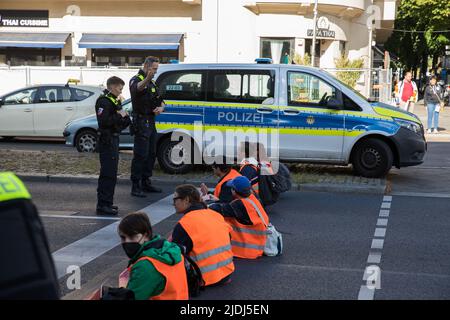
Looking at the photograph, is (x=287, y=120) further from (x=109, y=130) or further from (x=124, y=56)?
(x=124, y=56)

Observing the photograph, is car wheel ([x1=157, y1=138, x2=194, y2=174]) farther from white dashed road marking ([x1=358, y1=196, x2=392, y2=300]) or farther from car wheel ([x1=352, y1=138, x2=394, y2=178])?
white dashed road marking ([x1=358, y1=196, x2=392, y2=300])

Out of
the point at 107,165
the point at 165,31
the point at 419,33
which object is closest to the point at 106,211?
the point at 107,165

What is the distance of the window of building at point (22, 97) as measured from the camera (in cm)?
1761

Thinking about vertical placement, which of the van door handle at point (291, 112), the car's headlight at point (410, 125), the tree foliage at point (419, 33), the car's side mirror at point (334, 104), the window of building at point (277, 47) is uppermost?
the tree foliage at point (419, 33)

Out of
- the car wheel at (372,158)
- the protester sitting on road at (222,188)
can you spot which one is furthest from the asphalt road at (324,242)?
the car wheel at (372,158)

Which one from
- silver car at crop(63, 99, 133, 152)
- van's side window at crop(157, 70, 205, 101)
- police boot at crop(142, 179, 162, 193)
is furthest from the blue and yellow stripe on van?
silver car at crop(63, 99, 133, 152)

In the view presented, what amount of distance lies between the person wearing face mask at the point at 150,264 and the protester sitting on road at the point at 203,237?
3.00ft

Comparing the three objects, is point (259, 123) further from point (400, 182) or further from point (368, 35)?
point (368, 35)

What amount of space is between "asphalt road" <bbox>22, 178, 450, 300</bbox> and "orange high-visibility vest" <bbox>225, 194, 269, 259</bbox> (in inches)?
4.3

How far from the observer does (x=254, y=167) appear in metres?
8.52

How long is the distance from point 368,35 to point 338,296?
33257mm

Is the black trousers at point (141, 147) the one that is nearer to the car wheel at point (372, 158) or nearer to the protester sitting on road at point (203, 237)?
the car wheel at point (372, 158)

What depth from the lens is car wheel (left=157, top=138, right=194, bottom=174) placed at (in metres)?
12.2
